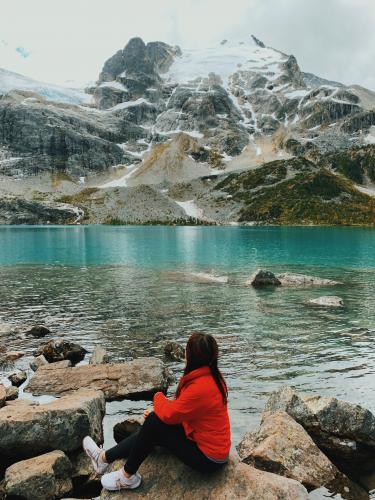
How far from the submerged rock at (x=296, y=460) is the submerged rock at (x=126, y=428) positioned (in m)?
3.50

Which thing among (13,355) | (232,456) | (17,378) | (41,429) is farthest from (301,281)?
(41,429)

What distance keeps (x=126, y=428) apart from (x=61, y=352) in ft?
33.5

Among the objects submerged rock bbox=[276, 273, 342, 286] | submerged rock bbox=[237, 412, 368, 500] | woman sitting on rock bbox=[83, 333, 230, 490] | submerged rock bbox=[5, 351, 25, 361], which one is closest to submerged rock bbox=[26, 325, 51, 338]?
submerged rock bbox=[5, 351, 25, 361]

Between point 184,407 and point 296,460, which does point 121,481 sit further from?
point 296,460

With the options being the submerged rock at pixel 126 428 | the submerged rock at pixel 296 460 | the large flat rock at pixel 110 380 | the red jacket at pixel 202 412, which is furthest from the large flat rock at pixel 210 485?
the large flat rock at pixel 110 380

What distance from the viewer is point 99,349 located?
22.5 metres

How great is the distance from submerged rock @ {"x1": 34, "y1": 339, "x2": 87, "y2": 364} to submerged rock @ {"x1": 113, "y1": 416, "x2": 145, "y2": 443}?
960 centimetres

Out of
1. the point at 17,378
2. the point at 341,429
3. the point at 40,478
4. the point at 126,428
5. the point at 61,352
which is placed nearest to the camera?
the point at 40,478

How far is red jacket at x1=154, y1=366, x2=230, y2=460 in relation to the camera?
29.6ft

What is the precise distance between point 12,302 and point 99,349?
65.5 ft

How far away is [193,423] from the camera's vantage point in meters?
9.38

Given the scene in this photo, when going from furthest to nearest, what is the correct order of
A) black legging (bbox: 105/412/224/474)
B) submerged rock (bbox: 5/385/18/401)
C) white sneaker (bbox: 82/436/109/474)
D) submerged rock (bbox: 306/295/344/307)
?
submerged rock (bbox: 306/295/344/307) < submerged rock (bbox: 5/385/18/401) < white sneaker (bbox: 82/436/109/474) < black legging (bbox: 105/412/224/474)

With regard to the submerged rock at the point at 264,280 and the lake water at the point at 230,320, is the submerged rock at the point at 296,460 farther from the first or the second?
the submerged rock at the point at 264,280

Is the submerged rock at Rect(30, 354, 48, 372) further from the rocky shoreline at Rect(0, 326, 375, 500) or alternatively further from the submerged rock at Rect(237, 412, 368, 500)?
the submerged rock at Rect(237, 412, 368, 500)
